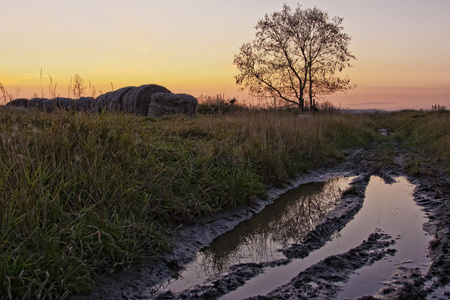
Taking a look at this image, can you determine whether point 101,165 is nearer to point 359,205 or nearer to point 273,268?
point 273,268

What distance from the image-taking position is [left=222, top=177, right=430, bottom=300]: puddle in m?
3.05

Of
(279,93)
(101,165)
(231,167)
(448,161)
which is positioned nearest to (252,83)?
(279,93)

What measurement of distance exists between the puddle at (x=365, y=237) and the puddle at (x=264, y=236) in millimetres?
371

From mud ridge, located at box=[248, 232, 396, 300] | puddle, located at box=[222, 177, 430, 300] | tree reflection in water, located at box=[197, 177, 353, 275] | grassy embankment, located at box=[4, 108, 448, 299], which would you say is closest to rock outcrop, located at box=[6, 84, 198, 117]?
grassy embankment, located at box=[4, 108, 448, 299]

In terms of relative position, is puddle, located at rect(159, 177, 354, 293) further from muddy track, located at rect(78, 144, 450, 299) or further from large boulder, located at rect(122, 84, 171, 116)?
large boulder, located at rect(122, 84, 171, 116)

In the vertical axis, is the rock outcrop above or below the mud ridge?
above

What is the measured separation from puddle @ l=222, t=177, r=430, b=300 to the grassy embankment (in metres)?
1.22

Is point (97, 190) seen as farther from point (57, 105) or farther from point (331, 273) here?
point (57, 105)

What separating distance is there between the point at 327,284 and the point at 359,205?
291cm

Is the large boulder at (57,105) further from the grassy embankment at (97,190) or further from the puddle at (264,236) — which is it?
the puddle at (264,236)

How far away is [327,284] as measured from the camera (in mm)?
3033

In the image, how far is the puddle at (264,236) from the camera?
139 inches

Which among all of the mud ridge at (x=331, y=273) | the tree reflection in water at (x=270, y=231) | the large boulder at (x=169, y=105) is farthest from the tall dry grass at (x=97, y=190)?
the large boulder at (x=169, y=105)

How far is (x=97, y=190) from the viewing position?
4027 mm
